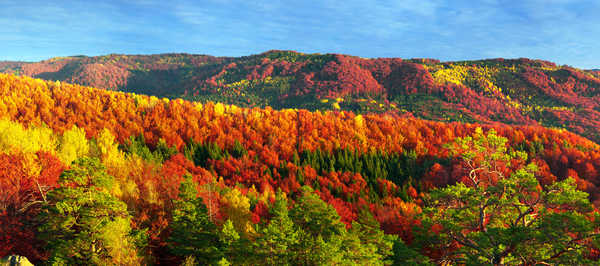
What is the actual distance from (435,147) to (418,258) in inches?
5897

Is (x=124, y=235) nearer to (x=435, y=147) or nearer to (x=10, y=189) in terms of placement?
(x=10, y=189)

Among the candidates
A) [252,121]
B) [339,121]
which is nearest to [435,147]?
[339,121]

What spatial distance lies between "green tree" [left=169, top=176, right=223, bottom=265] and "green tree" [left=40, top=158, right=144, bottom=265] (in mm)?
4807

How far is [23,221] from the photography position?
99.8ft

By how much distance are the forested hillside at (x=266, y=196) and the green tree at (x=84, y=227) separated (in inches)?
5.1

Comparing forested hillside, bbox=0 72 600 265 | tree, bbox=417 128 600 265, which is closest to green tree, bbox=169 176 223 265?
forested hillside, bbox=0 72 600 265

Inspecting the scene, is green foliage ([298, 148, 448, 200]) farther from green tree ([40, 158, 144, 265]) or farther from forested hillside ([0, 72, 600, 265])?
green tree ([40, 158, 144, 265])

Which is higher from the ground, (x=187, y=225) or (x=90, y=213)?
(x=90, y=213)

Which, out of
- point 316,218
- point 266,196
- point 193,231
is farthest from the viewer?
point 266,196

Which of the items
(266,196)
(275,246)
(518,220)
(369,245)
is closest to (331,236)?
(369,245)

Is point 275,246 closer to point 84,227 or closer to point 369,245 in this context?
point 369,245

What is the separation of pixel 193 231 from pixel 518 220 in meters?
29.4

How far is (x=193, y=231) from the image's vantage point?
29734 mm

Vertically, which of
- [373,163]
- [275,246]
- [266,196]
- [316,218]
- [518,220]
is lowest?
[266,196]
